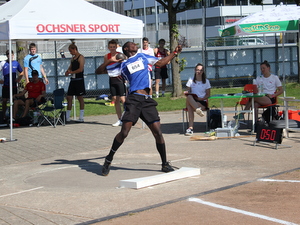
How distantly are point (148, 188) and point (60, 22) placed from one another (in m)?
6.60

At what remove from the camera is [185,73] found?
24906 millimetres

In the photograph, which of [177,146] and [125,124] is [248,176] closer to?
[125,124]

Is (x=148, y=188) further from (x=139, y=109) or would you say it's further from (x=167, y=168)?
(x=139, y=109)

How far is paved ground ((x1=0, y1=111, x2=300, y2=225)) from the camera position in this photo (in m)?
5.90

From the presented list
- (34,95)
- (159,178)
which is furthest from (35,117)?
(159,178)

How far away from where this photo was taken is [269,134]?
1013cm

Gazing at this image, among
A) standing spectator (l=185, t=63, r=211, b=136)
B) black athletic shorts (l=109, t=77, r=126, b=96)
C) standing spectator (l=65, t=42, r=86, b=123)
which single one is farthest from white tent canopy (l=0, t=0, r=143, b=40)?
standing spectator (l=185, t=63, r=211, b=136)

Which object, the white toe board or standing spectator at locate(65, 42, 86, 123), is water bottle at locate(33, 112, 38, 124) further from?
the white toe board

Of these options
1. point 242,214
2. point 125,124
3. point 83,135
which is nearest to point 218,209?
point 242,214

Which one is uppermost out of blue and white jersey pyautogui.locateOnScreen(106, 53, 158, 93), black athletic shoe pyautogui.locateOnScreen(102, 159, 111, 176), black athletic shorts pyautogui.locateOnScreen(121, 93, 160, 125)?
blue and white jersey pyautogui.locateOnScreen(106, 53, 158, 93)

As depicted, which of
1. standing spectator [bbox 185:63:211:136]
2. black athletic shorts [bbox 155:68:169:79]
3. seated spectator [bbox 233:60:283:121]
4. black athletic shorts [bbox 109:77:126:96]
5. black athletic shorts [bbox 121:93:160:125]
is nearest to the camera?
black athletic shorts [bbox 121:93:160:125]

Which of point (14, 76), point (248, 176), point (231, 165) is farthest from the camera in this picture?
point (14, 76)

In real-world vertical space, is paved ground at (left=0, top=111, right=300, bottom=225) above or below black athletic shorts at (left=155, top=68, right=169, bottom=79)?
below

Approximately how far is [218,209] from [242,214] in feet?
1.03
